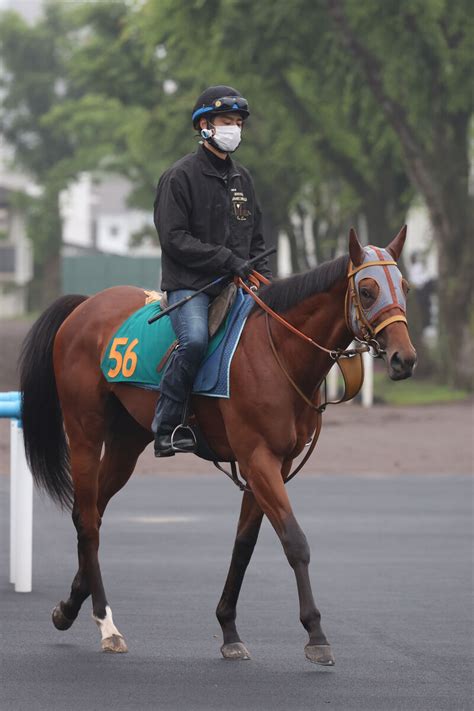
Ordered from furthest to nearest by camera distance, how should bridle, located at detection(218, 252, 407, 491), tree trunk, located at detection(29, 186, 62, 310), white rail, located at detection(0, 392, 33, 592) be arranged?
tree trunk, located at detection(29, 186, 62, 310) < white rail, located at detection(0, 392, 33, 592) < bridle, located at detection(218, 252, 407, 491)

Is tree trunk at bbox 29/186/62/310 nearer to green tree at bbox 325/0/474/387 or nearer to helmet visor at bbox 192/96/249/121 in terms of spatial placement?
green tree at bbox 325/0/474/387

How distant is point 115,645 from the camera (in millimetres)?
8078

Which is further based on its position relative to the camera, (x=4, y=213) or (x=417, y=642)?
(x=4, y=213)

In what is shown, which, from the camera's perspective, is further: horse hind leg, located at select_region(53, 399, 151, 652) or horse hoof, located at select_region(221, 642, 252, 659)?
horse hind leg, located at select_region(53, 399, 151, 652)

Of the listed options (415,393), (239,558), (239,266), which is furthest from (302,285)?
(415,393)

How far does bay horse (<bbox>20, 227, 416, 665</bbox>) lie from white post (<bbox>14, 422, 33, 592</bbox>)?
0.66 meters

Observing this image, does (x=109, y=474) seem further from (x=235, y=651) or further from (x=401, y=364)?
(x=401, y=364)

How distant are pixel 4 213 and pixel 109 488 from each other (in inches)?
2798

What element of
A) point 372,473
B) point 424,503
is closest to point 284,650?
point 424,503

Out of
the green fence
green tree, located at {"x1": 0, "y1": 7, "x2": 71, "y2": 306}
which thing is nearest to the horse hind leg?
the green fence

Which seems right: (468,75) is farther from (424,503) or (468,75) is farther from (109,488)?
(109,488)

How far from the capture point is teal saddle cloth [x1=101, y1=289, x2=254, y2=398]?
317 inches

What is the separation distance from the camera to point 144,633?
866 centimetres

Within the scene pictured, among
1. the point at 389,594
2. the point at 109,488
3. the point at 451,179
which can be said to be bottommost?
the point at 389,594
